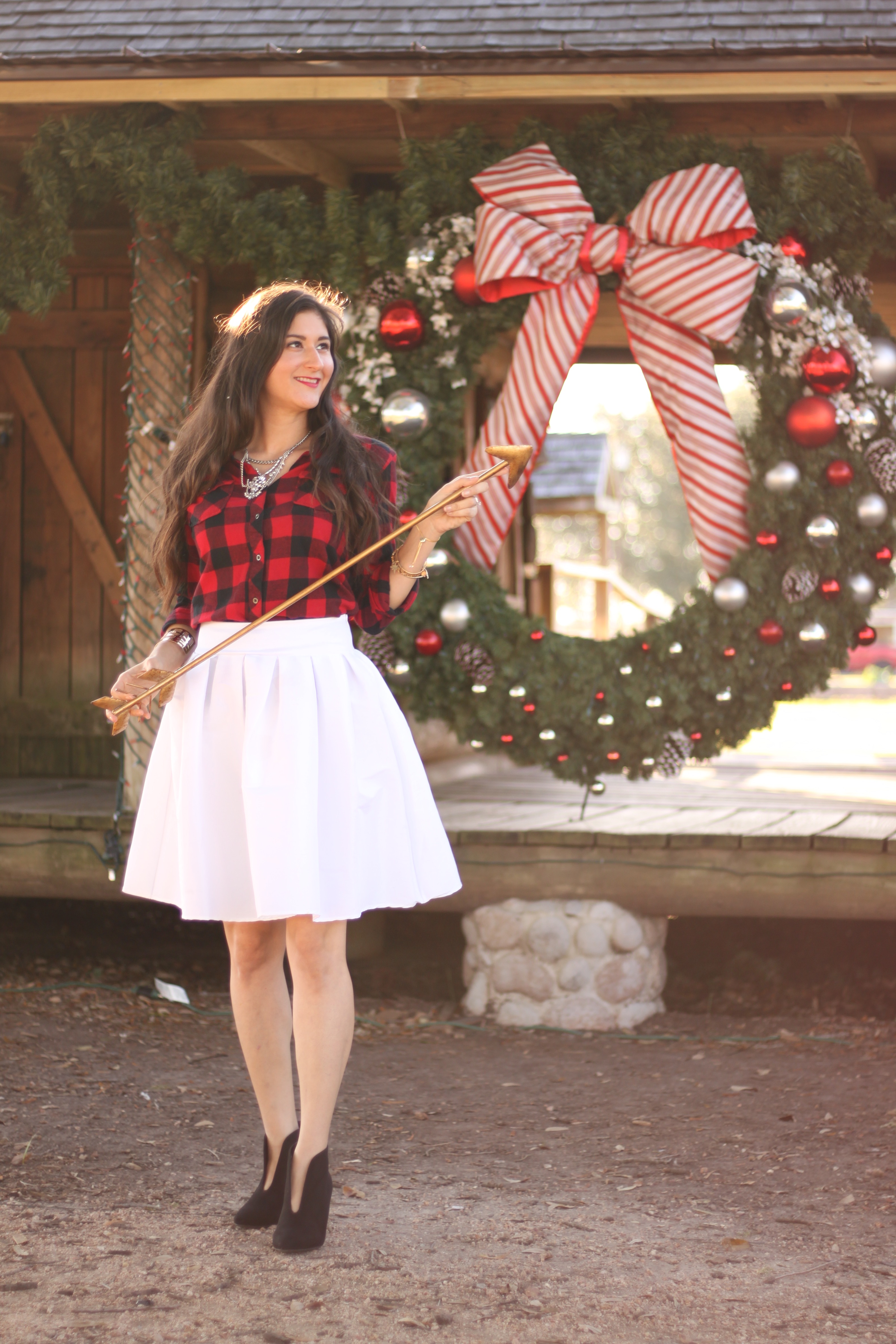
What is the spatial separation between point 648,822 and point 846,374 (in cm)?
171

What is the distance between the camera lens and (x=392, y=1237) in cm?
270

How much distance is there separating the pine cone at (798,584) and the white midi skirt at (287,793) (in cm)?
207

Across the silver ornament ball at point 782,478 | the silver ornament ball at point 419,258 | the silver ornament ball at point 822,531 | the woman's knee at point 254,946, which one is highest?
the silver ornament ball at point 419,258

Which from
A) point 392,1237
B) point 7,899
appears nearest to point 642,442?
point 7,899

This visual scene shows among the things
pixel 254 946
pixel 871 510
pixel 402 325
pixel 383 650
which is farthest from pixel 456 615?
pixel 254 946

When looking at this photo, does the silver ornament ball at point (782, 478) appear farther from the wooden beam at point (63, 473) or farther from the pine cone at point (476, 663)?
the wooden beam at point (63, 473)

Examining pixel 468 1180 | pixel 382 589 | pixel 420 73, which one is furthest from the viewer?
pixel 420 73

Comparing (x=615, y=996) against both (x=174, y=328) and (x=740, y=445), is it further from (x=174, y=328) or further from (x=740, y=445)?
(x=174, y=328)

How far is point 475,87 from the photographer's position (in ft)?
13.9

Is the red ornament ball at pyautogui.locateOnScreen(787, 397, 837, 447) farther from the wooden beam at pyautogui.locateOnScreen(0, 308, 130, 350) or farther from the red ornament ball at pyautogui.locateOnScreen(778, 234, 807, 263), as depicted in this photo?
the wooden beam at pyautogui.locateOnScreen(0, 308, 130, 350)

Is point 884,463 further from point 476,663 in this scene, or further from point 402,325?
point 402,325

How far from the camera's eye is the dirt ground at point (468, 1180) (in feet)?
7.75

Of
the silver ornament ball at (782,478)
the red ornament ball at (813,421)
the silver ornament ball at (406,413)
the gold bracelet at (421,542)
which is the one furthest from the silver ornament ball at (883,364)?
the gold bracelet at (421,542)

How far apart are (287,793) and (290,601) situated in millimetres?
354
